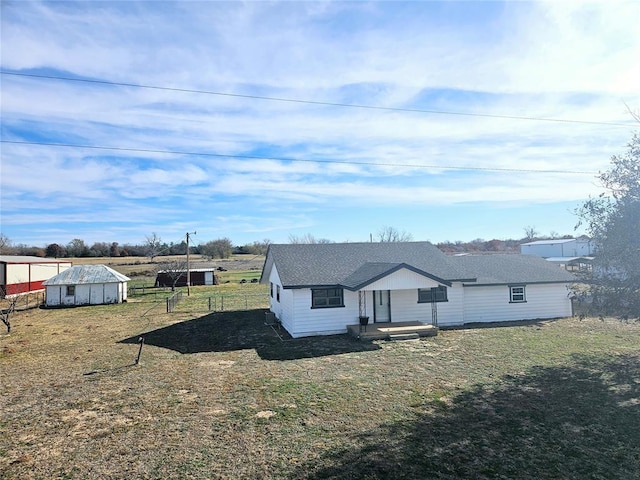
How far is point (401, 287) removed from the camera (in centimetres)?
1883

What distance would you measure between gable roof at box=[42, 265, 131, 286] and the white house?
18356 mm

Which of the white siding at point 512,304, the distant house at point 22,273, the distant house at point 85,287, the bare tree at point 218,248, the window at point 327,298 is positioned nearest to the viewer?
the window at point 327,298

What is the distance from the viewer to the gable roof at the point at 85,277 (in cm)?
3369

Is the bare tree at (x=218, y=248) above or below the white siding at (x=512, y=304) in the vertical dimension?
above

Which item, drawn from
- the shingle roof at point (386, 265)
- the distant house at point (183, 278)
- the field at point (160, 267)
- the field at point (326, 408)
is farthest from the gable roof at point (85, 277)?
the field at point (160, 267)

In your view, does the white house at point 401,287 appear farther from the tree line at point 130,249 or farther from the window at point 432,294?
the tree line at point 130,249

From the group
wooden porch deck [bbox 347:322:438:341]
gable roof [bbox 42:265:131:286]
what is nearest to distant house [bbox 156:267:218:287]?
gable roof [bbox 42:265:131:286]

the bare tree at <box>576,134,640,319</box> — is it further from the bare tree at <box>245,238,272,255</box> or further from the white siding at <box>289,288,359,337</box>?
the bare tree at <box>245,238,272,255</box>

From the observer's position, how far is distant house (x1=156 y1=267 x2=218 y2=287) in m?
50.1

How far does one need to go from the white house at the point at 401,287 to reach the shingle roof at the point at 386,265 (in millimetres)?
50

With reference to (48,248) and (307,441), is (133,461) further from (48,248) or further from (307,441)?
(48,248)

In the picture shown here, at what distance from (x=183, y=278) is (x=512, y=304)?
41.6m

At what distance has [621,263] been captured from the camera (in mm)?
10875

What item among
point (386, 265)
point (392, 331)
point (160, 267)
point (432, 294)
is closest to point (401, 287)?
point (386, 265)
